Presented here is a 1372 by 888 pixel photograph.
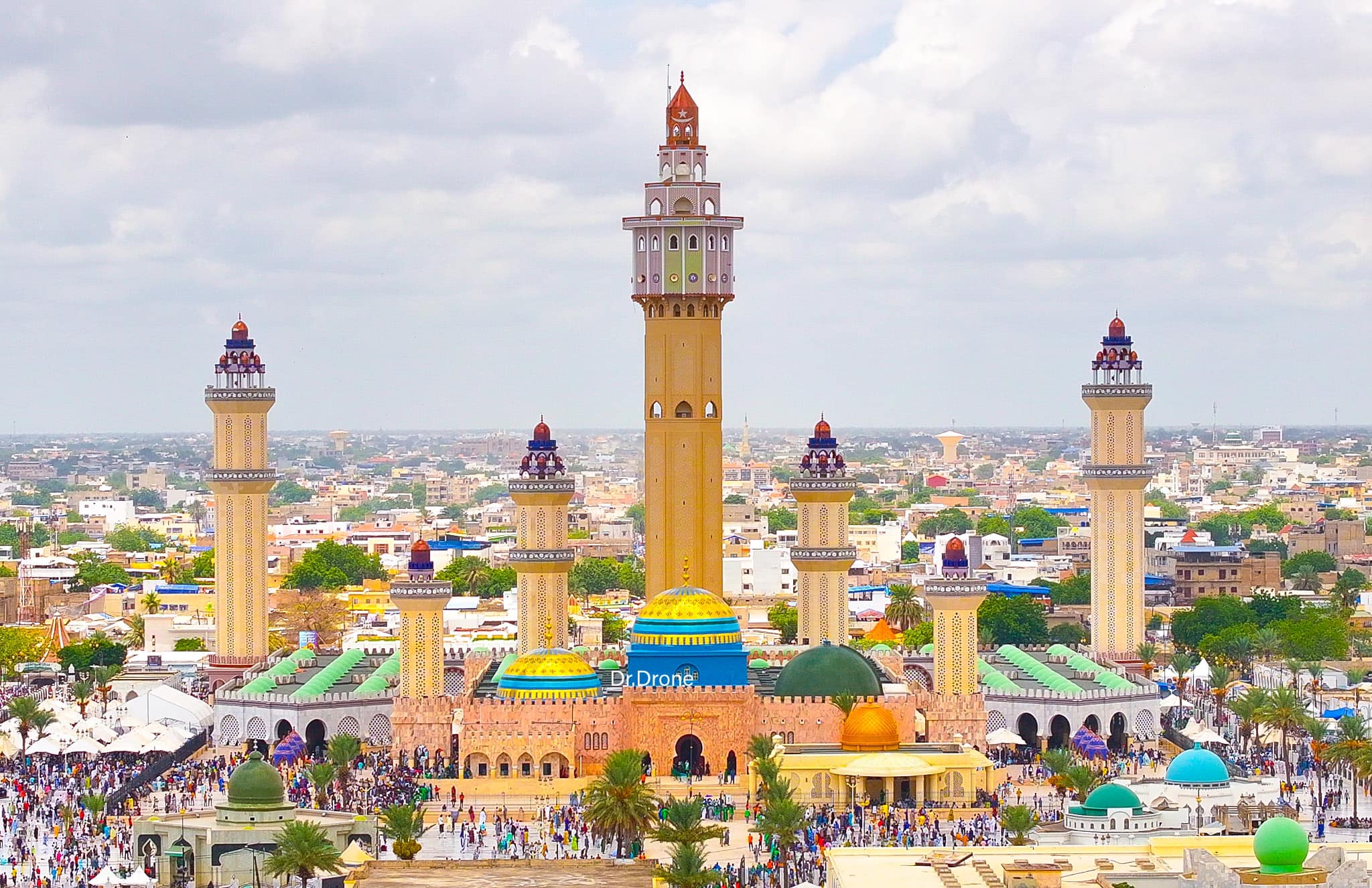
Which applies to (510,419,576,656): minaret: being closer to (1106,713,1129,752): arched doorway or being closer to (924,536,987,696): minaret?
(924,536,987,696): minaret

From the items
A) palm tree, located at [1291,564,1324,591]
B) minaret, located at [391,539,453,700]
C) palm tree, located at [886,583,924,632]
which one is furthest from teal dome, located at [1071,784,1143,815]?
palm tree, located at [1291,564,1324,591]

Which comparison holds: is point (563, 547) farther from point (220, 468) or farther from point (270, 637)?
point (270, 637)

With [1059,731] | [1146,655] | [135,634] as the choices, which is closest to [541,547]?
[1059,731]

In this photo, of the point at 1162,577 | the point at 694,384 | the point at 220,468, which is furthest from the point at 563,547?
the point at 1162,577

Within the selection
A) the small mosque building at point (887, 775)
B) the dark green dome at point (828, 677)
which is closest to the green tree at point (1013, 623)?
the dark green dome at point (828, 677)

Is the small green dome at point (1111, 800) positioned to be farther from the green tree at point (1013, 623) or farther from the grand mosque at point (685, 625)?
the green tree at point (1013, 623)

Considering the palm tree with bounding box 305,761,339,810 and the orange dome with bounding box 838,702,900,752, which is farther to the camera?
the orange dome with bounding box 838,702,900,752

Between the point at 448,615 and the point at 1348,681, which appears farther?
the point at 448,615

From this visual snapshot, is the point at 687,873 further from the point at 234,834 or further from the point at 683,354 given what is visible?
the point at 683,354
